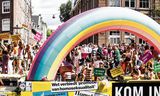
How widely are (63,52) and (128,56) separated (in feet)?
24.9

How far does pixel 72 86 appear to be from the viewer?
813 cm

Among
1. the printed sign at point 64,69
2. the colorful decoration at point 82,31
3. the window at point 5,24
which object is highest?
the window at point 5,24

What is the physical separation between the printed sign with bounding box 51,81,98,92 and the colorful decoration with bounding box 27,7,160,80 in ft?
4.01

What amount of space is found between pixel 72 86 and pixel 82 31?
1.85 metres

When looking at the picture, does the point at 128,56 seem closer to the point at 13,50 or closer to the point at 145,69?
the point at 145,69

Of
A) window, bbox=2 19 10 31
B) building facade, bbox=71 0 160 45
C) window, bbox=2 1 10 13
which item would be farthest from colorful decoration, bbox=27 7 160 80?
window, bbox=2 1 10 13

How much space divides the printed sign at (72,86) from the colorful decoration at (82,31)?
48.2 inches

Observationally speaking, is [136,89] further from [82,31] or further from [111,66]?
[111,66]

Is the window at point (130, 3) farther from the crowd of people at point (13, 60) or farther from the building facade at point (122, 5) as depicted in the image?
the crowd of people at point (13, 60)

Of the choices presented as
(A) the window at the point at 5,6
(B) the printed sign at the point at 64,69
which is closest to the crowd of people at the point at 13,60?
(B) the printed sign at the point at 64,69

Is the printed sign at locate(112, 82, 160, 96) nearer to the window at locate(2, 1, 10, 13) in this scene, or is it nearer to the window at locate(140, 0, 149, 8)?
the window at locate(140, 0, 149, 8)

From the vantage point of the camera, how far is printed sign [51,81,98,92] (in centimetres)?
804

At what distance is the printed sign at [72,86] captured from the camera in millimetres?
8039

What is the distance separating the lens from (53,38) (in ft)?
31.1
